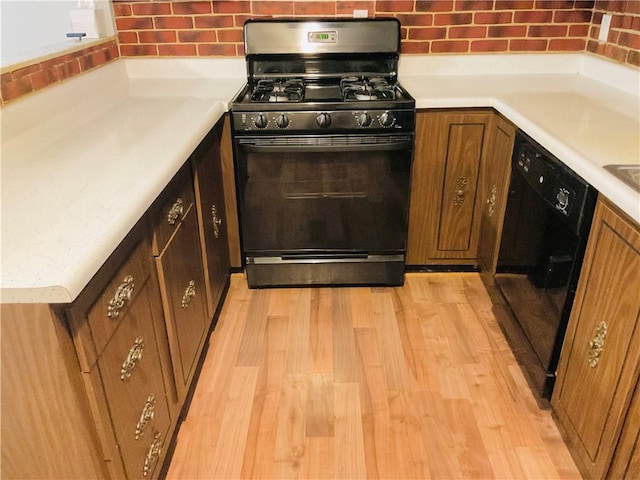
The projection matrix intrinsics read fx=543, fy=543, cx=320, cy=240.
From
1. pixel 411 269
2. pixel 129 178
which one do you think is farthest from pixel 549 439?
pixel 129 178

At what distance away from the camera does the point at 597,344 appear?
57.1 inches

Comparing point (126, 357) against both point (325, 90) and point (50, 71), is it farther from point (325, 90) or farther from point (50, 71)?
point (325, 90)

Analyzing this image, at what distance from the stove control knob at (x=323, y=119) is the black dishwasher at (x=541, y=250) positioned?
0.72 m

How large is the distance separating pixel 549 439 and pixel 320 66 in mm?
1815

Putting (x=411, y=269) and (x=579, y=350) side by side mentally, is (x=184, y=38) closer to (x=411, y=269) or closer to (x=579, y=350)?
(x=411, y=269)

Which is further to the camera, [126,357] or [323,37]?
[323,37]

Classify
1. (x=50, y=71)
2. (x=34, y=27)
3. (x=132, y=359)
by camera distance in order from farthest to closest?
(x=34, y=27)
(x=50, y=71)
(x=132, y=359)

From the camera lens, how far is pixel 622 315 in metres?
1.34

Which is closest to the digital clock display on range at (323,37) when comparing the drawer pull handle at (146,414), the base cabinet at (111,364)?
the base cabinet at (111,364)

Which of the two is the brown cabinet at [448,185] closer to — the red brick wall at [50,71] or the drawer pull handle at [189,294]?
the drawer pull handle at [189,294]

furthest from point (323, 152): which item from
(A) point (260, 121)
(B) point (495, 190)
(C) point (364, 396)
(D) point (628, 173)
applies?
(D) point (628, 173)

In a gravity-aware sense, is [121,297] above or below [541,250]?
above

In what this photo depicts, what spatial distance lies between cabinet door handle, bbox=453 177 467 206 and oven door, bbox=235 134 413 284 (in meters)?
0.24

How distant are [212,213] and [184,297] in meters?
0.52
